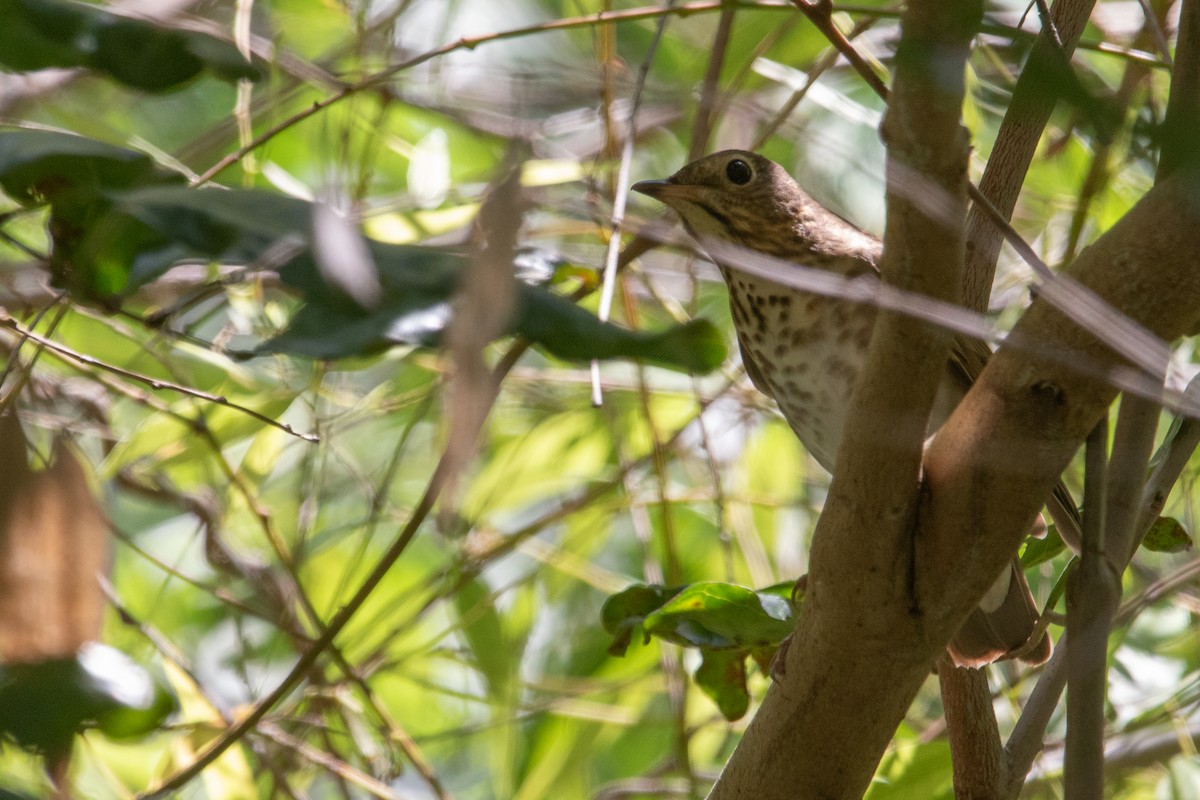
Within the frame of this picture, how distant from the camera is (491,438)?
3139 millimetres

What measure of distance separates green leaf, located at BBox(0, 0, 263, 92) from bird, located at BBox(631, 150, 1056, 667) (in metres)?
0.78

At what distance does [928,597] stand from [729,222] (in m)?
1.10

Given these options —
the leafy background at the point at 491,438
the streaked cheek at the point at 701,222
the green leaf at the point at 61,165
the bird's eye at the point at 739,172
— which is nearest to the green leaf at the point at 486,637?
the leafy background at the point at 491,438

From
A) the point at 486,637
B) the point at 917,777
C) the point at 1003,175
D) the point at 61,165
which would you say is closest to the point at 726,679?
the point at 917,777

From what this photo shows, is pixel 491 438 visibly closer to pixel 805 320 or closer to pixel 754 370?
pixel 754 370

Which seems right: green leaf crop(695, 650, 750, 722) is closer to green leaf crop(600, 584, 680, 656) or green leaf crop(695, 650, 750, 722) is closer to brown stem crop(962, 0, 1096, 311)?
green leaf crop(600, 584, 680, 656)

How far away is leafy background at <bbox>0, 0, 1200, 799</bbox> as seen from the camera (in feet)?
7.57

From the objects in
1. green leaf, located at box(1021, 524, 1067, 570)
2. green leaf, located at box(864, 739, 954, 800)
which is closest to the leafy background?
green leaf, located at box(864, 739, 954, 800)

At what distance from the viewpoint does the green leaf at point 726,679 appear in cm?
186

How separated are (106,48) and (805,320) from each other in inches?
40.3

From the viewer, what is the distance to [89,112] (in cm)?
331

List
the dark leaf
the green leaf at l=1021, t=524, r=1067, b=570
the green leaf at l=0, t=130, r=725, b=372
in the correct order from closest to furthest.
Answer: the green leaf at l=0, t=130, r=725, b=372 < the dark leaf < the green leaf at l=1021, t=524, r=1067, b=570

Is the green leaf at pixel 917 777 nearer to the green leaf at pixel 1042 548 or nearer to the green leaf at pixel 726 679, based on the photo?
the green leaf at pixel 726 679

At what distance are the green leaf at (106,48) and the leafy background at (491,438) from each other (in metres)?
0.06
